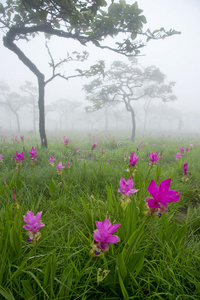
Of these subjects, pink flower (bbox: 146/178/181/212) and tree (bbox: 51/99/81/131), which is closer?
pink flower (bbox: 146/178/181/212)

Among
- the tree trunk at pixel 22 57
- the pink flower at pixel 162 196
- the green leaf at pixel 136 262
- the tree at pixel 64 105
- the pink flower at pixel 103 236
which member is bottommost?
the green leaf at pixel 136 262

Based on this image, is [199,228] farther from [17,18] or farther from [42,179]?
[17,18]

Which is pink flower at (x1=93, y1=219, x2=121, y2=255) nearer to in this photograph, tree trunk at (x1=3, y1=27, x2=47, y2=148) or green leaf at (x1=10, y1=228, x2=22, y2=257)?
green leaf at (x1=10, y1=228, x2=22, y2=257)

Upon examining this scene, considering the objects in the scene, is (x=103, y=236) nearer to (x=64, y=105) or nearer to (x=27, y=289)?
(x=27, y=289)

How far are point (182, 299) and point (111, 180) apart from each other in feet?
5.86

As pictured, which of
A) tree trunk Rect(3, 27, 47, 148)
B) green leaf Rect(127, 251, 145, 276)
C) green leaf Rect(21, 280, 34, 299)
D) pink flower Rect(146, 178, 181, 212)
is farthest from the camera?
tree trunk Rect(3, 27, 47, 148)

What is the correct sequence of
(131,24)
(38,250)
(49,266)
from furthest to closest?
1. (131,24)
2. (38,250)
3. (49,266)

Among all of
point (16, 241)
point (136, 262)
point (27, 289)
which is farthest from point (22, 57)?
point (136, 262)

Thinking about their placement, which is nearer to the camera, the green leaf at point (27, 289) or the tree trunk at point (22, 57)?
the green leaf at point (27, 289)

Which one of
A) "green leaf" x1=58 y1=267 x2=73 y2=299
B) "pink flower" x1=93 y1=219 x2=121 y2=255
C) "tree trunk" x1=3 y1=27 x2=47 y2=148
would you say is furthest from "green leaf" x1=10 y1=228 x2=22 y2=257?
"tree trunk" x1=3 y1=27 x2=47 y2=148

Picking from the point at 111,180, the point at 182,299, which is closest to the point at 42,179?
the point at 111,180

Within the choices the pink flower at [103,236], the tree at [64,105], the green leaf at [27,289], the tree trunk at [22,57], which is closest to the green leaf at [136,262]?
the pink flower at [103,236]

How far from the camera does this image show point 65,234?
4.86 feet

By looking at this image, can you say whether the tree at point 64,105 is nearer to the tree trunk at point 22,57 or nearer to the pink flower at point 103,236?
the tree trunk at point 22,57
